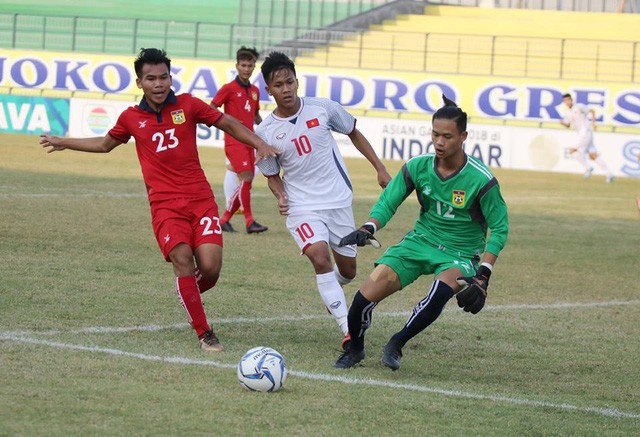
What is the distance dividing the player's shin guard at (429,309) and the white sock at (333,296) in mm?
825

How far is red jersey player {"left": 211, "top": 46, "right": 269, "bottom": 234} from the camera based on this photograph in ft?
50.3

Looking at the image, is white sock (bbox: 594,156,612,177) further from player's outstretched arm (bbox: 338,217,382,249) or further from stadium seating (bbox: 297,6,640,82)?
player's outstretched arm (bbox: 338,217,382,249)

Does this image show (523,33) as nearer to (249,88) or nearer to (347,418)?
(249,88)

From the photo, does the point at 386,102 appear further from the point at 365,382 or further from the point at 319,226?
the point at 365,382

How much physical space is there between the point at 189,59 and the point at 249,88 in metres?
21.6

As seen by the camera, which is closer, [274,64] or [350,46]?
[274,64]

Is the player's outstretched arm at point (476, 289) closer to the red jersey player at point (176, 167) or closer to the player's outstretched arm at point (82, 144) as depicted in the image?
the red jersey player at point (176, 167)

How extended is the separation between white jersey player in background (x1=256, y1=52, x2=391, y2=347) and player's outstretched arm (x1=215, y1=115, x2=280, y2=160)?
330 millimetres

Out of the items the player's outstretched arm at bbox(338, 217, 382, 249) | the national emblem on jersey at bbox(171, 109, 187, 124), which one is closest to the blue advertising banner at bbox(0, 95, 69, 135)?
the national emblem on jersey at bbox(171, 109, 187, 124)

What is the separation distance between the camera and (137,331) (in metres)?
8.27

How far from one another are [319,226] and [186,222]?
99cm

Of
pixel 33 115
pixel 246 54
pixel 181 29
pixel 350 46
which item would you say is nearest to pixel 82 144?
pixel 246 54

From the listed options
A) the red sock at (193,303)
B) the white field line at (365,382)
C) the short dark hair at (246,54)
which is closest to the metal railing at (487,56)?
the short dark hair at (246,54)

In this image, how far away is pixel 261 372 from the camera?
21.6 ft
